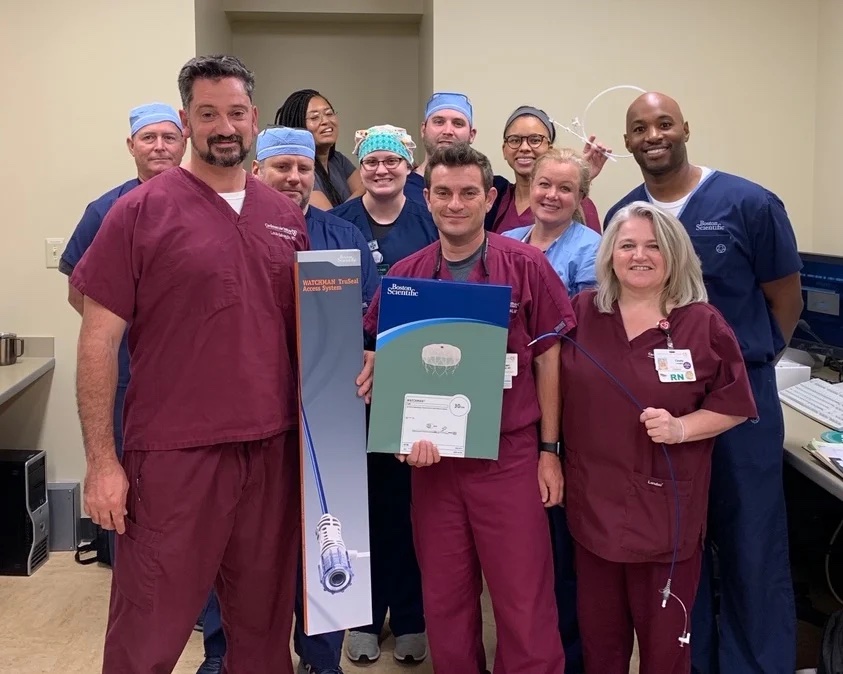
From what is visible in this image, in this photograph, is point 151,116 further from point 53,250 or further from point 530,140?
point 530,140

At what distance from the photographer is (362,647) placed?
7.74ft

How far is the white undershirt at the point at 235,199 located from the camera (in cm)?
162

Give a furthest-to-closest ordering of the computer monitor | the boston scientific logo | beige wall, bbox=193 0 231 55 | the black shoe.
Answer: beige wall, bbox=193 0 231 55 < the computer monitor < the black shoe < the boston scientific logo

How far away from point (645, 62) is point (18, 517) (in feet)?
10.5

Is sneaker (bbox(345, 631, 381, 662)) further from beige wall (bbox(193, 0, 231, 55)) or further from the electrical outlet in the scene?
beige wall (bbox(193, 0, 231, 55))

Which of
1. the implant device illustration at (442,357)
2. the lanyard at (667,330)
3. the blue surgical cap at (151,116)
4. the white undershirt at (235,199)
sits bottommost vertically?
the implant device illustration at (442,357)

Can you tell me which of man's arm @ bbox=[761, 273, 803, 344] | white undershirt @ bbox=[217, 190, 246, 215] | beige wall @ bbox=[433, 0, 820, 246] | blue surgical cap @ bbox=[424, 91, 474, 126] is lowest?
man's arm @ bbox=[761, 273, 803, 344]

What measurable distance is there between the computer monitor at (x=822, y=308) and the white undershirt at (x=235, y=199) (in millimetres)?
2026

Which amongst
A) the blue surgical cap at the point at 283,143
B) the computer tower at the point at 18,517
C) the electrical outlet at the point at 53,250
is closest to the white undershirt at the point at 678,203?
the blue surgical cap at the point at 283,143

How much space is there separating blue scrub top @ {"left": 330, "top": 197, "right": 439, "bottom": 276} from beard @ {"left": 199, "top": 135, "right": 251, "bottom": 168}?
0.70 metres

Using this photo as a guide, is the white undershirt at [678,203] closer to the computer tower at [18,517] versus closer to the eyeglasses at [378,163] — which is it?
the eyeglasses at [378,163]

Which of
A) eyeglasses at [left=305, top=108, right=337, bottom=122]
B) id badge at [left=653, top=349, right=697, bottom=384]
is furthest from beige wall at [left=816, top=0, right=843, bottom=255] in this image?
eyeglasses at [left=305, top=108, right=337, bottom=122]

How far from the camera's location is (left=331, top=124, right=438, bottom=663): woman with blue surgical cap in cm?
226

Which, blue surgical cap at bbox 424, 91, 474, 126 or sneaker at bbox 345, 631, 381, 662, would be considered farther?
blue surgical cap at bbox 424, 91, 474, 126
